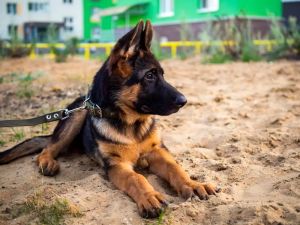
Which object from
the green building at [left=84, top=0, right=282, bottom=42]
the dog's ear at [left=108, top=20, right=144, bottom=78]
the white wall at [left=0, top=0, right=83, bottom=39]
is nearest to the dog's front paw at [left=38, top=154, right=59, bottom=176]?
the dog's ear at [left=108, top=20, right=144, bottom=78]

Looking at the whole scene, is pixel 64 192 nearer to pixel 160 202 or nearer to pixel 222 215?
pixel 160 202

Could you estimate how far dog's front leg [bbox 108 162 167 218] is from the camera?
2.66 metres

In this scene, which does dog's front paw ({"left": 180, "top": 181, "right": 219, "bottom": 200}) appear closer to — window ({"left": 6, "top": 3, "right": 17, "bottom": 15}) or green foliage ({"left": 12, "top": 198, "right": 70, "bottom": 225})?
green foliage ({"left": 12, "top": 198, "right": 70, "bottom": 225})

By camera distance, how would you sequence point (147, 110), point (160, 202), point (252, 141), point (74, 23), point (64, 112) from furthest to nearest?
point (74, 23)
point (252, 141)
point (64, 112)
point (147, 110)
point (160, 202)

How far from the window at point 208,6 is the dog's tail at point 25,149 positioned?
19391mm

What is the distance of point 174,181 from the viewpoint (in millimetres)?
3158

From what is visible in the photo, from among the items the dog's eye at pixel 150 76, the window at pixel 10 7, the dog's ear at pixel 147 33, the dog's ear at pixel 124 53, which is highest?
the window at pixel 10 7

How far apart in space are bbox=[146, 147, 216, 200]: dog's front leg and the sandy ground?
88 millimetres

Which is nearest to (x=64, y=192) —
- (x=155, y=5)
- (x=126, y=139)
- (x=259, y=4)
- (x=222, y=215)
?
(x=126, y=139)

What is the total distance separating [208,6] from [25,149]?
20.6 m

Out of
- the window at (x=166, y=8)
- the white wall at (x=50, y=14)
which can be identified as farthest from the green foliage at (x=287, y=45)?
the white wall at (x=50, y=14)

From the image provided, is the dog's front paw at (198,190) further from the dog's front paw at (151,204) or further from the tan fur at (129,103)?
the tan fur at (129,103)

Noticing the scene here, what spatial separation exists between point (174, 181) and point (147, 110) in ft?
2.61

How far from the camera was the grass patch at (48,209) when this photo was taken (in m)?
2.58
